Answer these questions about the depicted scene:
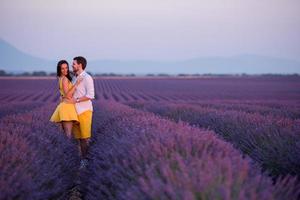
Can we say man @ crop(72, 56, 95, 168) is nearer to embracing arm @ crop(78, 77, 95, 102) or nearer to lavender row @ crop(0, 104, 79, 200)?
embracing arm @ crop(78, 77, 95, 102)

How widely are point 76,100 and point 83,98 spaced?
11 cm

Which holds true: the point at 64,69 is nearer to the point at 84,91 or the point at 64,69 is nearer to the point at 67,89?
the point at 67,89

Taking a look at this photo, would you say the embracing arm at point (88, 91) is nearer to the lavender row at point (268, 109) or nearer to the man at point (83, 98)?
the man at point (83, 98)

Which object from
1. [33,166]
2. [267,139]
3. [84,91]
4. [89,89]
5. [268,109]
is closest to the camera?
[33,166]

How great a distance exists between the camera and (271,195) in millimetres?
2697

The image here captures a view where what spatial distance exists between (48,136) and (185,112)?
509 cm

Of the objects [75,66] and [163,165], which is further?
[75,66]

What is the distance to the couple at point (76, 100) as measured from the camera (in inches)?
262

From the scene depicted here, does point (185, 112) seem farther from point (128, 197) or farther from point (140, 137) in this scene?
point (128, 197)

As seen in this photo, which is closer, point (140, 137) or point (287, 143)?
point (140, 137)

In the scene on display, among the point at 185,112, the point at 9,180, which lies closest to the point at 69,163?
the point at 9,180

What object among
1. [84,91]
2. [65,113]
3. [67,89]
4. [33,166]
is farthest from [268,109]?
[33,166]

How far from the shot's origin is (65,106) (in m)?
6.68

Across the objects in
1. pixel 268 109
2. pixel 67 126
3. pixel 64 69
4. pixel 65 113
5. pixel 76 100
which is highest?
pixel 64 69
